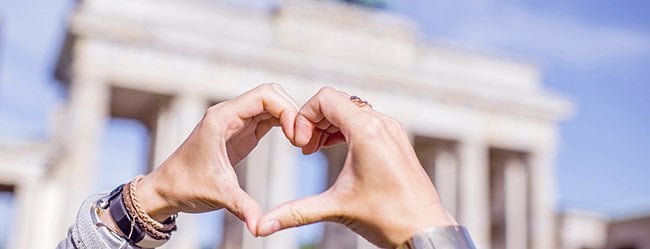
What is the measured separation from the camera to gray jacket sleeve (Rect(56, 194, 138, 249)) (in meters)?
2.94

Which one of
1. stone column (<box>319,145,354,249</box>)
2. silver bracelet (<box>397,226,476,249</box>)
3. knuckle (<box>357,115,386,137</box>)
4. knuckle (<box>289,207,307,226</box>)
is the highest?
stone column (<box>319,145,354,249</box>)

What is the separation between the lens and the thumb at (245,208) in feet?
8.20

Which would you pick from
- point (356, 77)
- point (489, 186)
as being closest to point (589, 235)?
point (489, 186)

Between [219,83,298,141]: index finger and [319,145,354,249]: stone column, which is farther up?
[319,145,354,249]: stone column

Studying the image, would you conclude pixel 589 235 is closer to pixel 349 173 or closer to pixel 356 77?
pixel 356 77

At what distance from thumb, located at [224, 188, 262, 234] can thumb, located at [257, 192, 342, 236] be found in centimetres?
3

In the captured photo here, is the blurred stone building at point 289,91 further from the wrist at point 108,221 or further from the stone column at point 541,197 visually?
the wrist at point 108,221

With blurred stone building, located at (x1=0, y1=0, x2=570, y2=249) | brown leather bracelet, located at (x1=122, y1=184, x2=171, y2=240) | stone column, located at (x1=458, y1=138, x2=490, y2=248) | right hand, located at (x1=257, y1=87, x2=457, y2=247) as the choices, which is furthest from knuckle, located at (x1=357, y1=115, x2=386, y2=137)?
stone column, located at (x1=458, y1=138, x2=490, y2=248)

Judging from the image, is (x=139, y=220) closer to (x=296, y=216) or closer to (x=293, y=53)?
(x=296, y=216)

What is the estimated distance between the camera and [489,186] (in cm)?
5781

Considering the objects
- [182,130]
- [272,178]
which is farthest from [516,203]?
[182,130]

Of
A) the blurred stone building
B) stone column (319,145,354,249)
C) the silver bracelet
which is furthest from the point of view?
stone column (319,145,354,249)

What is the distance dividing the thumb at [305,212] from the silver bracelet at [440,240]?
0.75ft

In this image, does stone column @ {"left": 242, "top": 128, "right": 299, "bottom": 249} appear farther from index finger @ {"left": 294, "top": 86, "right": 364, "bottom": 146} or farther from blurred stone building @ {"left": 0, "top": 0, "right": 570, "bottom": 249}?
index finger @ {"left": 294, "top": 86, "right": 364, "bottom": 146}
